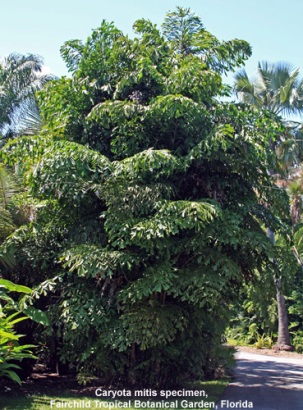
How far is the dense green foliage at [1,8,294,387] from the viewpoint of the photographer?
26.5 feet

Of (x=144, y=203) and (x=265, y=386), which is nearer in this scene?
(x=144, y=203)

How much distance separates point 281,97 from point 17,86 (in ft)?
31.9

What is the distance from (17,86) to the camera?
601 inches

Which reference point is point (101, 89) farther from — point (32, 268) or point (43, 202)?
point (32, 268)

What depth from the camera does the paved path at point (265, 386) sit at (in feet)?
30.2

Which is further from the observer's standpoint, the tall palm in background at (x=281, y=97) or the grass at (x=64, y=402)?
the tall palm in background at (x=281, y=97)

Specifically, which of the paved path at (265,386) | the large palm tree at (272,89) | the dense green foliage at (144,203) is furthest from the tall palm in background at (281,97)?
the dense green foliage at (144,203)

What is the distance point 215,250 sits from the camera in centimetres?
840

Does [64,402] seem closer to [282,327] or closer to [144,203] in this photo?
[144,203]

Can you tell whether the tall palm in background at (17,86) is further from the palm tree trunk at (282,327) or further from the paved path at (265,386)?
the palm tree trunk at (282,327)

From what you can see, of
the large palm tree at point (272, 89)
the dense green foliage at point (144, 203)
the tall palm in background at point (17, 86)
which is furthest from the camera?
the large palm tree at point (272, 89)

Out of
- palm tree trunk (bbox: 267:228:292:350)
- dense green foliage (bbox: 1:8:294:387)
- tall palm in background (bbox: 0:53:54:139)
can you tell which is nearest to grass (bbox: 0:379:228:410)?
dense green foliage (bbox: 1:8:294:387)

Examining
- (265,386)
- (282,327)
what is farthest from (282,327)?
(265,386)

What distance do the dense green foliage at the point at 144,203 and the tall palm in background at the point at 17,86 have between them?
508 cm
